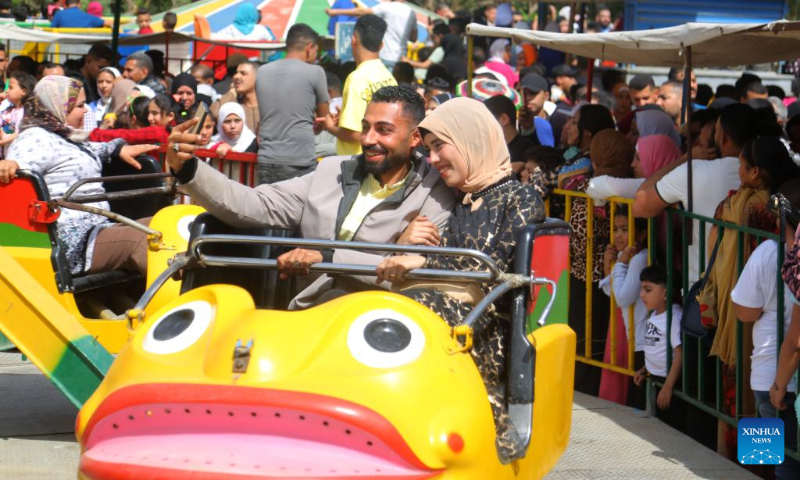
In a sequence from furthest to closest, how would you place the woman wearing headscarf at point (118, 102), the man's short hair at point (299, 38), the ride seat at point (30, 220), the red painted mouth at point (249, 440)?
the woman wearing headscarf at point (118, 102) → the man's short hair at point (299, 38) → the ride seat at point (30, 220) → the red painted mouth at point (249, 440)

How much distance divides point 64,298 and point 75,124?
1.29 m

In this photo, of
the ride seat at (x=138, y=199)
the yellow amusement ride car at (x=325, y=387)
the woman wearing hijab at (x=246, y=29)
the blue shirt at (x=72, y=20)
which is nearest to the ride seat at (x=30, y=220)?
the ride seat at (x=138, y=199)

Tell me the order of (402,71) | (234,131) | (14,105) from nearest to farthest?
(234,131)
(14,105)
(402,71)

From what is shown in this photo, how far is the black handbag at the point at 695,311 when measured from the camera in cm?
572

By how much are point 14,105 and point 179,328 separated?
769 centimetres

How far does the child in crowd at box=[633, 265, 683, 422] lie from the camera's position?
20.6ft

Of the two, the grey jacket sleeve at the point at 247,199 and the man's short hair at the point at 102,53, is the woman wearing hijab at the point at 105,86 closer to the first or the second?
the man's short hair at the point at 102,53

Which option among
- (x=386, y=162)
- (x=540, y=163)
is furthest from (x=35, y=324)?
(x=540, y=163)

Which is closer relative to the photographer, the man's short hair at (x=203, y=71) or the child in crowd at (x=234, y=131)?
the child in crowd at (x=234, y=131)

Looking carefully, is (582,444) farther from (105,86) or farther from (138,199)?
(105,86)

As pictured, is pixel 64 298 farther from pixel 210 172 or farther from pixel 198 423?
pixel 198 423

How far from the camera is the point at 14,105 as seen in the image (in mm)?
10672

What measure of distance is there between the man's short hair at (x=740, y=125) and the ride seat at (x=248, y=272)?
2506mm

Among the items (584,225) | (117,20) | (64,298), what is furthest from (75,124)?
(117,20)
